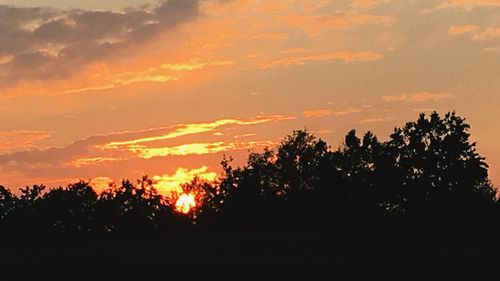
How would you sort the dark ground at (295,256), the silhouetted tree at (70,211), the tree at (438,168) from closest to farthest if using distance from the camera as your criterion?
the dark ground at (295,256) → the tree at (438,168) → the silhouetted tree at (70,211)

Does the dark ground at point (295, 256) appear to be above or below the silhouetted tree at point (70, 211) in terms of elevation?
below

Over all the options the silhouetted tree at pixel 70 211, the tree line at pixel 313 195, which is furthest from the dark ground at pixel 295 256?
the silhouetted tree at pixel 70 211

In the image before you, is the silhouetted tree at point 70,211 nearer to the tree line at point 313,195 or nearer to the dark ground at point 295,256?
the tree line at point 313,195

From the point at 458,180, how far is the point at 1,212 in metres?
66.2

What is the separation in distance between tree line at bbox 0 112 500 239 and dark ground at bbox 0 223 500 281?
114 feet

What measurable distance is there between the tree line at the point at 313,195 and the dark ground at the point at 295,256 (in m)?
34.8

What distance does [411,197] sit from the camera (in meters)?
83.2

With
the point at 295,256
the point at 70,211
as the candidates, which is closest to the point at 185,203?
the point at 70,211

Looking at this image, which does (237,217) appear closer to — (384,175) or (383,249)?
(384,175)

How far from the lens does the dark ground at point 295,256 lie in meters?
27.6

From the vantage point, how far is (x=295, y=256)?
32719 millimetres

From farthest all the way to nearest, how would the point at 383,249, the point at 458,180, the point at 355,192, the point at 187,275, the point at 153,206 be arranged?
the point at 153,206 → the point at 355,192 → the point at 458,180 → the point at 383,249 → the point at 187,275

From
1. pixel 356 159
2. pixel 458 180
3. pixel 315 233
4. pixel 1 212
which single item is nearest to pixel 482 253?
pixel 315 233

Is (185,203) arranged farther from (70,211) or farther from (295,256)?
(295,256)
